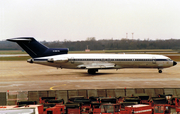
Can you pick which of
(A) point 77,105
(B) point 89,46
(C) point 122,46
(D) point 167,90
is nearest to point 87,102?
(A) point 77,105

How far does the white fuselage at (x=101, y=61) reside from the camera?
41.9 metres

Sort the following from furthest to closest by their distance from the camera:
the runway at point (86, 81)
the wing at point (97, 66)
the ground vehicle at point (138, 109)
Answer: the wing at point (97, 66) → the runway at point (86, 81) → the ground vehicle at point (138, 109)

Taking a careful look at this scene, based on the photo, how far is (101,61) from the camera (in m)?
43.0

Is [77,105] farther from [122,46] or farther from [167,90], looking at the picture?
[122,46]

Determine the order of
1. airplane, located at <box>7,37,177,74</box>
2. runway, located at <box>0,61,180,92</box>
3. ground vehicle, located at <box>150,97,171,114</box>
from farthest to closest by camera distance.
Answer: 1. airplane, located at <box>7,37,177,74</box>
2. runway, located at <box>0,61,180,92</box>
3. ground vehicle, located at <box>150,97,171,114</box>

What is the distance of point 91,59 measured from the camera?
141 ft

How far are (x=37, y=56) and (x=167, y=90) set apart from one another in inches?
968

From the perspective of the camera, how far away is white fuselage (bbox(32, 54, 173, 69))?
41906 mm

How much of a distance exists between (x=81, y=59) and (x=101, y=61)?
11.1 feet

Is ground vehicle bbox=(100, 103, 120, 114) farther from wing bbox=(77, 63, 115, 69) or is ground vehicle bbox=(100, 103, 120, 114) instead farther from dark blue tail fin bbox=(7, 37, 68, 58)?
dark blue tail fin bbox=(7, 37, 68, 58)

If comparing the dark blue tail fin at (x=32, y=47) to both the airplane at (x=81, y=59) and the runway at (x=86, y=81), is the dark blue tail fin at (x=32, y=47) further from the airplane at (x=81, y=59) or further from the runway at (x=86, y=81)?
the runway at (x=86, y=81)

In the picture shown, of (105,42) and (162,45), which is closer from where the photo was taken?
(162,45)

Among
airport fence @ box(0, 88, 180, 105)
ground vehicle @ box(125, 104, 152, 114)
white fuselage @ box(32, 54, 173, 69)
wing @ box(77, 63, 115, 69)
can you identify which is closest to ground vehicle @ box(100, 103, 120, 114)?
ground vehicle @ box(125, 104, 152, 114)

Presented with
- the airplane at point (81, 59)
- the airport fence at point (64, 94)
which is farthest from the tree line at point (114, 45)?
the airport fence at point (64, 94)
